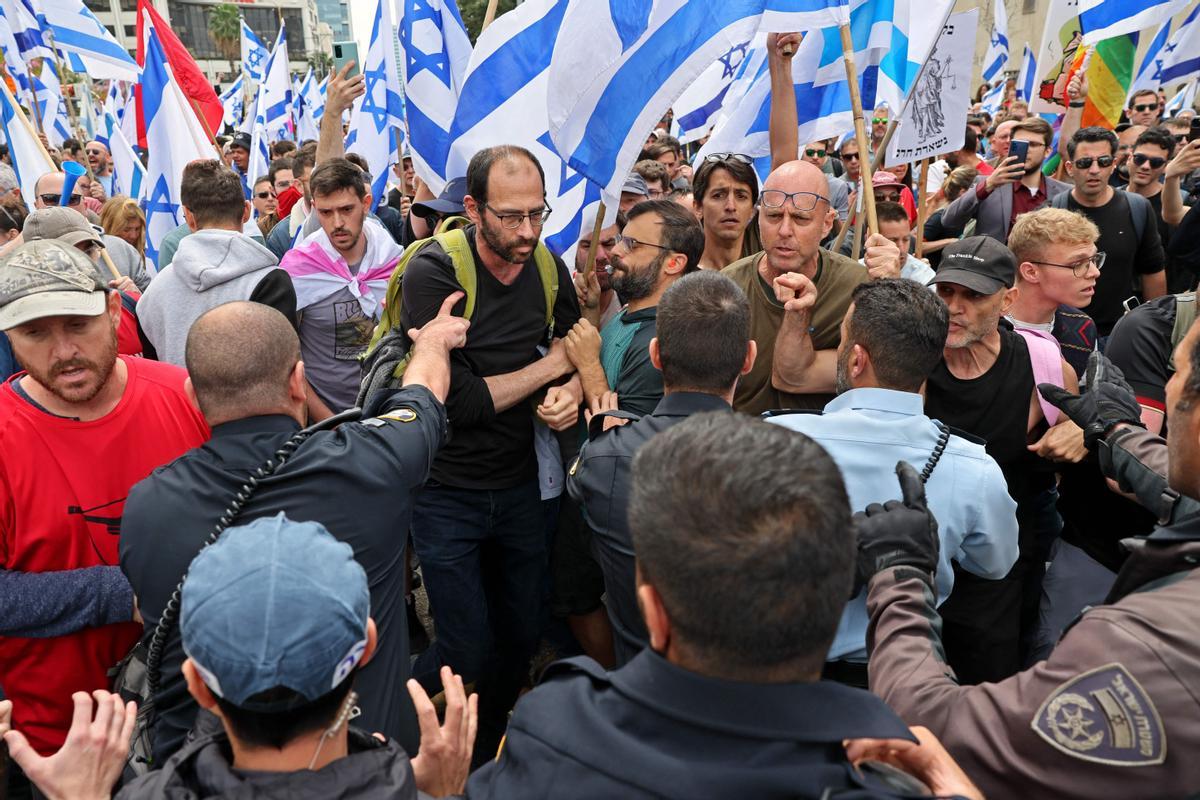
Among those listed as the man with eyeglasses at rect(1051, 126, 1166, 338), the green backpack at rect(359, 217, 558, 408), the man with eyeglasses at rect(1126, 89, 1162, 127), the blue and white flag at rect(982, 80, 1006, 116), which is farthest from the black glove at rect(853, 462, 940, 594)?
the blue and white flag at rect(982, 80, 1006, 116)

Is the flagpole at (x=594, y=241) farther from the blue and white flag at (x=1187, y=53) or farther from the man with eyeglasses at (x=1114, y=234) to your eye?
the blue and white flag at (x=1187, y=53)

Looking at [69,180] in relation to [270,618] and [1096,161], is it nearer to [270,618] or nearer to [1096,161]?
[270,618]

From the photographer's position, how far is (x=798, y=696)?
1.36 m

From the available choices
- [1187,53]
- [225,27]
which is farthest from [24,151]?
[225,27]

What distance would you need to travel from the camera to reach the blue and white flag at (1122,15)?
561 centimetres

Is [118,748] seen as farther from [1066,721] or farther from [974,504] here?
[974,504]

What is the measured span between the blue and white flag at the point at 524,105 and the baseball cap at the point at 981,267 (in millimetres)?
1896

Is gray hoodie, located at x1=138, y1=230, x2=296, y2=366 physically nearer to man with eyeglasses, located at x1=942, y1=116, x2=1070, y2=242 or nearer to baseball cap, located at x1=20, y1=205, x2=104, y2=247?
baseball cap, located at x1=20, y1=205, x2=104, y2=247

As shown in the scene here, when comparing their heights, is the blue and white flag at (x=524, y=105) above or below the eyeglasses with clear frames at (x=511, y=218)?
above

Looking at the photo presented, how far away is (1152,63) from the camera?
725cm

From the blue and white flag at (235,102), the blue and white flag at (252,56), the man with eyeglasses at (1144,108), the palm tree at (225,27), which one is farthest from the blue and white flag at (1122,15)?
the palm tree at (225,27)

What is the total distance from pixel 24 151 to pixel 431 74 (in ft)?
9.61

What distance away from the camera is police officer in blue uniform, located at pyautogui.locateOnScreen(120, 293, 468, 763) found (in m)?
2.22

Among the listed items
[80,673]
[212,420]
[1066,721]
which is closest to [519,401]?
[212,420]
